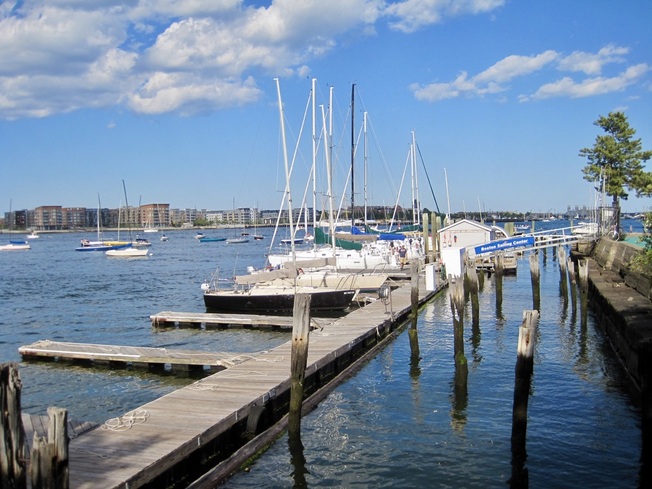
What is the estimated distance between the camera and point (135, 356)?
2006 centimetres

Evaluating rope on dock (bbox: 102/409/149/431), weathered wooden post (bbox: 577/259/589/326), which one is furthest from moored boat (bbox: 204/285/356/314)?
rope on dock (bbox: 102/409/149/431)

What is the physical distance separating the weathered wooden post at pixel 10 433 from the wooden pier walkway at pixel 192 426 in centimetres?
195

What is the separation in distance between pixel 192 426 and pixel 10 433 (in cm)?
455

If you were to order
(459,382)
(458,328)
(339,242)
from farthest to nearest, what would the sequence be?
(339,242) → (458,328) → (459,382)

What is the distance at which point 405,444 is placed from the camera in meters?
12.8

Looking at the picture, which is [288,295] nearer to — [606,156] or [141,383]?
[141,383]

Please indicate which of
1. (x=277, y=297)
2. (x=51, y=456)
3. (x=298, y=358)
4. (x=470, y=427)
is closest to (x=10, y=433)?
(x=51, y=456)

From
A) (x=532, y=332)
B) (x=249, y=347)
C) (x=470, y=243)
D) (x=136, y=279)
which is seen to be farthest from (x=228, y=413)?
(x=136, y=279)

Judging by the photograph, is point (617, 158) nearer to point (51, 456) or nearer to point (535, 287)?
point (535, 287)

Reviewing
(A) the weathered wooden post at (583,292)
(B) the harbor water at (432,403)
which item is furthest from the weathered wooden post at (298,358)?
(A) the weathered wooden post at (583,292)

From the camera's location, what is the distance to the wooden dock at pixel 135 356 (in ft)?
61.3

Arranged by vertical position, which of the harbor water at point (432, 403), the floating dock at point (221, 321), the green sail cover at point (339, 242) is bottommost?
the harbor water at point (432, 403)

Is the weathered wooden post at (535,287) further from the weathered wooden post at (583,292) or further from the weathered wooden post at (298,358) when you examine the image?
the weathered wooden post at (298,358)

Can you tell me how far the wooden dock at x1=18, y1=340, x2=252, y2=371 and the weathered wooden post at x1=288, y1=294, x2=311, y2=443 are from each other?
4798 millimetres
